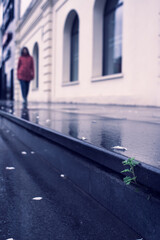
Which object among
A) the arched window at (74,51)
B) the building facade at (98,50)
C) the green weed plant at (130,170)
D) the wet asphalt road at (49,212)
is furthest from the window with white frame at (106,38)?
the green weed plant at (130,170)

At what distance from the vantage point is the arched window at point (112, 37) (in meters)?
9.16

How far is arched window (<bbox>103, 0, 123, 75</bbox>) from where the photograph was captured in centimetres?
916

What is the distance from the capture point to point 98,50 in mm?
10195

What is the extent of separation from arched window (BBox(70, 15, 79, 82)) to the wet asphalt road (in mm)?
10545

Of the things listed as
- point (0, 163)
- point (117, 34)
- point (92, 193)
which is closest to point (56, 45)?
point (117, 34)

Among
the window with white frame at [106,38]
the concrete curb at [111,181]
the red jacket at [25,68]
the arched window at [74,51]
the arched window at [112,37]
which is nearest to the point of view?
the concrete curb at [111,181]

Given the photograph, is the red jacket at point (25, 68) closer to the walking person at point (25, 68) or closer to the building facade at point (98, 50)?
the walking person at point (25, 68)

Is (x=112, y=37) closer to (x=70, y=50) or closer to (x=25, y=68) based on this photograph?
(x=25, y=68)

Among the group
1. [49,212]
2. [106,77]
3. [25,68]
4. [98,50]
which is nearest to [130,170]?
[49,212]

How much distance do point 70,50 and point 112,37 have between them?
11.4 feet

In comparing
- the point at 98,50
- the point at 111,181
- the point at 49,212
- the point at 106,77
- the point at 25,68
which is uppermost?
the point at 98,50

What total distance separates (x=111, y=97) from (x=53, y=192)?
7.44 metres

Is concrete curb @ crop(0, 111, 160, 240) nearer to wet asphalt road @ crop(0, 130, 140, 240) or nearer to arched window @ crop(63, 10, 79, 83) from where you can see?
wet asphalt road @ crop(0, 130, 140, 240)

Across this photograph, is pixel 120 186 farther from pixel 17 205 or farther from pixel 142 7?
pixel 142 7
